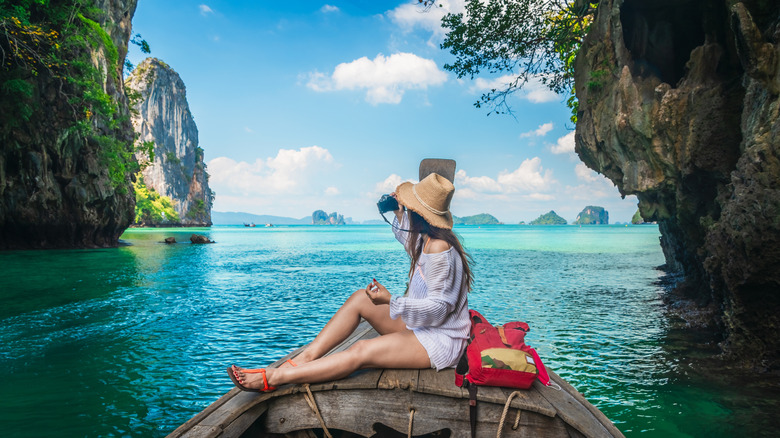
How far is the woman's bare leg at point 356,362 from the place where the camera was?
3066 millimetres

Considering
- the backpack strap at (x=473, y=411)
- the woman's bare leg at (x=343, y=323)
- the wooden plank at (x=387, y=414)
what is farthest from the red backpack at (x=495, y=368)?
the woman's bare leg at (x=343, y=323)

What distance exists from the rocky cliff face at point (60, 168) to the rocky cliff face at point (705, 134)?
1962cm

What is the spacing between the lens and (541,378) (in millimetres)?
3225

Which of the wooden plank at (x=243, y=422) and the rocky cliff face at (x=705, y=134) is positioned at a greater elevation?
the rocky cliff face at (x=705, y=134)

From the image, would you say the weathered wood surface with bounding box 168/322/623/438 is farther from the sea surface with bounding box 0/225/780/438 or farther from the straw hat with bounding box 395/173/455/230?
the sea surface with bounding box 0/225/780/438

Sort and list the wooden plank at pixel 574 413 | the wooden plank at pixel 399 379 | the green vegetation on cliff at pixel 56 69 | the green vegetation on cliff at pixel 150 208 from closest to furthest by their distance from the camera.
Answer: the wooden plank at pixel 574 413 → the wooden plank at pixel 399 379 → the green vegetation on cliff at pixel 56 69 → the green vegetation on cliff at pixel 150 208

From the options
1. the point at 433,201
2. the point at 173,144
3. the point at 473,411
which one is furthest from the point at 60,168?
the point at 173,144

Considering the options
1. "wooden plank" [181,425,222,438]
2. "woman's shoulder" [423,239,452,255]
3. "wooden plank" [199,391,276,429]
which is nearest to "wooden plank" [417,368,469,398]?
"woman's shoulder" [423,239,452,255]

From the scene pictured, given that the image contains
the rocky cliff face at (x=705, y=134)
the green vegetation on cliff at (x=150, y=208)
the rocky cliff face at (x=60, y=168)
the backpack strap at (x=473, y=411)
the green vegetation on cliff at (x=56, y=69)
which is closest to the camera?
the backpack strap at (x=473, y=411)

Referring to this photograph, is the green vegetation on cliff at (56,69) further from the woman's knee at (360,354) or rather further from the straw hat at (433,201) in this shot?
the woman's knee at (360,354)

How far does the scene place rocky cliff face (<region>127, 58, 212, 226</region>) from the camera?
354 feet

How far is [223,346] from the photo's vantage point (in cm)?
762

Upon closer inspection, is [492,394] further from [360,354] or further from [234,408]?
[234,408]

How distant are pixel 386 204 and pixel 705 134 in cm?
701
